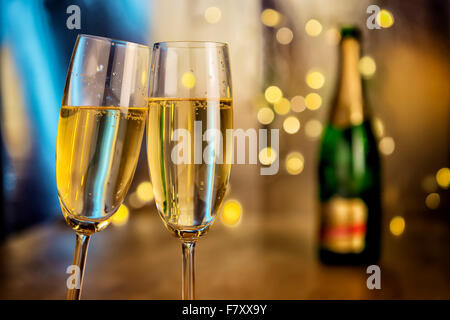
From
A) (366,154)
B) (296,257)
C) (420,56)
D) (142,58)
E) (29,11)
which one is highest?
(29,11)

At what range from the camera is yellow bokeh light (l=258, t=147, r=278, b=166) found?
4.88 feet

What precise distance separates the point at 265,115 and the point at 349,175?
Result: 463 mm

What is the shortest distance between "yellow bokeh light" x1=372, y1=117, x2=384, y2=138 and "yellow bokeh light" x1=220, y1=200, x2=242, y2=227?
40cm

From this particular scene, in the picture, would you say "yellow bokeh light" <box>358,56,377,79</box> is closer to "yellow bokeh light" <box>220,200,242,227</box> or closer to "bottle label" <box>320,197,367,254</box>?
"bottle label" <box>320,197,367,254</box>

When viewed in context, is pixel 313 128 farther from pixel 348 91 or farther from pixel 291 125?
pixel 348 91

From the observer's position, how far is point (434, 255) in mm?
872

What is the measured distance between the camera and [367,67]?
46.6 inches

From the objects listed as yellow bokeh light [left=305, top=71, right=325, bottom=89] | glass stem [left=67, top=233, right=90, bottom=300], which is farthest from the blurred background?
glass stem [left=67, top=233, right=90, bottom=300]

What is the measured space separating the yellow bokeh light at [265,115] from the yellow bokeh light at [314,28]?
256 mm

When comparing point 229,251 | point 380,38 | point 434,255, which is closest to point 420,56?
point 380,38

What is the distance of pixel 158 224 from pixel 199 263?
1.11 ft

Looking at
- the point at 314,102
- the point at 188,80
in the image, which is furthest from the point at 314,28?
the point at 188,80

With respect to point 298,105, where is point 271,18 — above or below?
above

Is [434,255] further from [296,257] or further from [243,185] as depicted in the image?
[243,185]
